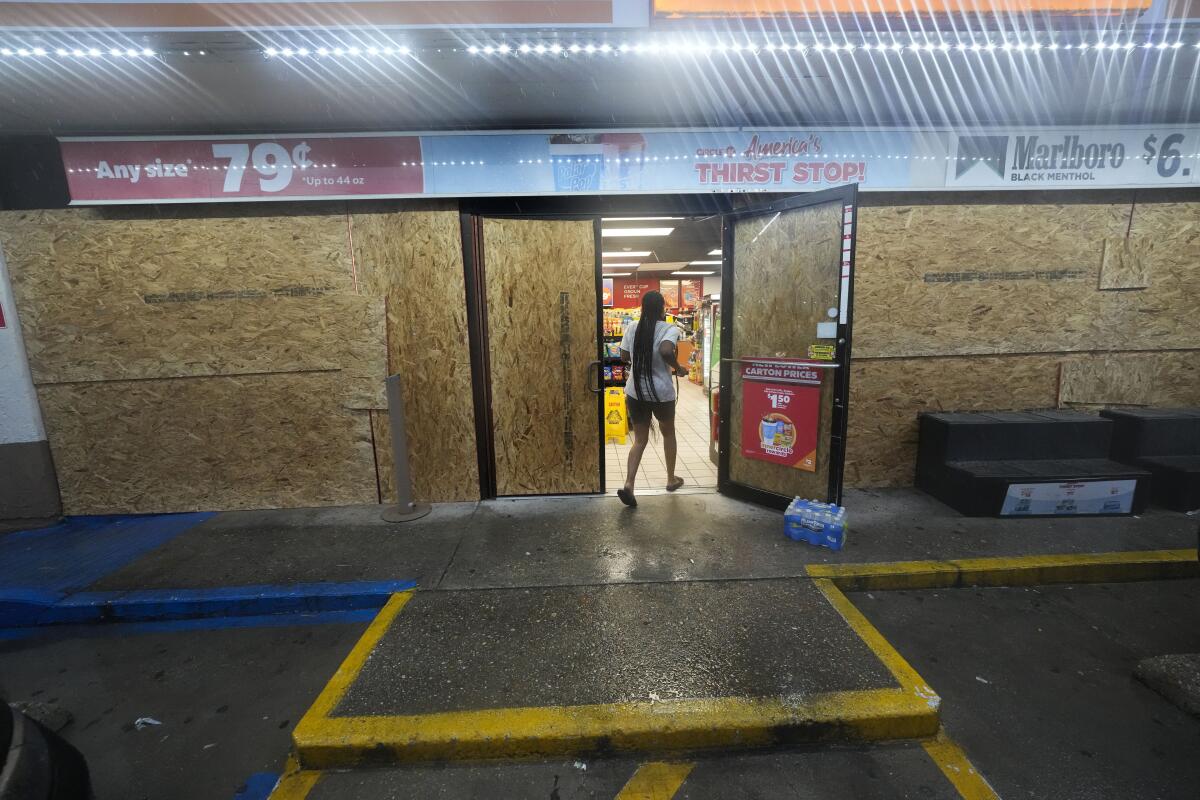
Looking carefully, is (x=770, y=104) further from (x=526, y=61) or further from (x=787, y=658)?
(x=787, y=658)

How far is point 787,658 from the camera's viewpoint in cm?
263

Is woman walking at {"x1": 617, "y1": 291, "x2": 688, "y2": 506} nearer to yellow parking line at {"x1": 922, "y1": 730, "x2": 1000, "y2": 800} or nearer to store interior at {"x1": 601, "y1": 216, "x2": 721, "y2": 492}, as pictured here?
store interior at {"x1": 601, "y1": 216, "x2": 721, "y2": 492}

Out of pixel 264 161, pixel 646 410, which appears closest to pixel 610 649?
pixel 646 410

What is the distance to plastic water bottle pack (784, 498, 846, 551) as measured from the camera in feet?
12.4

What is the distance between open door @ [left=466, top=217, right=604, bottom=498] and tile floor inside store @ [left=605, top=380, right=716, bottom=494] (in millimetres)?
758

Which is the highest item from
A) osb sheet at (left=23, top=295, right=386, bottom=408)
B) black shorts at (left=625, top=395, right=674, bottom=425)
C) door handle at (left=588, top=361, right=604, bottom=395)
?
osb sheet at (left=23, top=295, right=386, bottom=408)

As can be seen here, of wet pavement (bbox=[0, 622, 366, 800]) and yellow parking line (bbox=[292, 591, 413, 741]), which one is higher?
yellow parking line (bbox=[292, 591, 413, 741])

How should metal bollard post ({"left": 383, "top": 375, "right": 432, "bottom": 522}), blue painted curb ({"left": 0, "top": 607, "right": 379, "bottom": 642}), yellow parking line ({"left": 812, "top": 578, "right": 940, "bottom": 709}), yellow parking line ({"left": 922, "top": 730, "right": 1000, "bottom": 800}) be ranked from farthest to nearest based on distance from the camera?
metal bollard post ({"left": 383, "top": 375, "right": 432, "bottom": 522}), blue painted curb ({"left": 0, "top": 607, "right": 379, "bottom": 642}), yellow parking line ({"left": 812, "top": 578, "right": 940, "bottom": 709}), yellow parking line ({"left": 922, "top": 730, "right": 1000, "bottom": 800})

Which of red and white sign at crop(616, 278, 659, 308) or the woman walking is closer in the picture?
the woman walking

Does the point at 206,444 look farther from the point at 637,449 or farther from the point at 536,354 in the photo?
the point at 637,449

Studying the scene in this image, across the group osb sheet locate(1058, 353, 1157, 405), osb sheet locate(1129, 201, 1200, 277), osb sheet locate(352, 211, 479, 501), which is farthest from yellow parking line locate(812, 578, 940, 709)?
osb sheet locate(1129, 201, 1200, 277)

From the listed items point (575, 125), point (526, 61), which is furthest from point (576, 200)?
point (526, 61)

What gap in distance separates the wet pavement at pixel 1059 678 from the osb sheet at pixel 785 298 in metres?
1.37

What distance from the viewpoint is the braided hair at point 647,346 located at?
4.56 m
